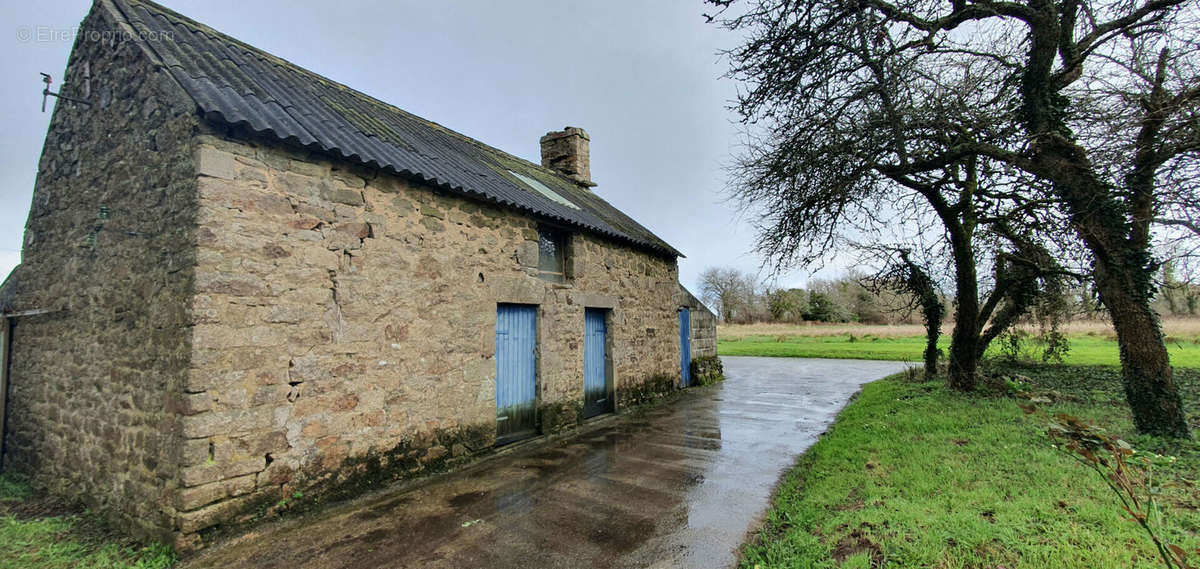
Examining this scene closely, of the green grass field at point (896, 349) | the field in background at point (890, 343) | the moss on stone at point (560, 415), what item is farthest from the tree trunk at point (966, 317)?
the moss on stone at point (560, 415)

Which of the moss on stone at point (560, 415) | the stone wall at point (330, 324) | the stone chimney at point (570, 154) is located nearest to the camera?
the stone wall at point (330, 324)

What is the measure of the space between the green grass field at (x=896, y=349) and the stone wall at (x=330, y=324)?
36.3 ft

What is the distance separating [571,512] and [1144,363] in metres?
6.63

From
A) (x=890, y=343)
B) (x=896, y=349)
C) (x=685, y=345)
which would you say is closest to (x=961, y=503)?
(x=685, y=345)

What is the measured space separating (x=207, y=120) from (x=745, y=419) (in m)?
8.37

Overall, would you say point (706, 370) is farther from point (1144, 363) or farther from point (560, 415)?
point (1144, 363)

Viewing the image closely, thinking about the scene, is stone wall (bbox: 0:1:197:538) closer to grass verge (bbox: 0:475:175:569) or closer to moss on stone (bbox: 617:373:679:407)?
grass verge (bbox: 0:475:175:569)

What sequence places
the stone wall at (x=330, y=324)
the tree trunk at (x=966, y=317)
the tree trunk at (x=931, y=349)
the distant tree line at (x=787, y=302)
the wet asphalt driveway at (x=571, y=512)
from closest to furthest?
the wet asphalt driveway at (x=571, y=512), the stone wall at (x=330, y=324), the tree trunk at (x=966, y=317), the tree trunk at (x=931, y=349), the distant tree line at (x=787, y=302)

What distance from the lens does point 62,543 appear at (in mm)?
4305

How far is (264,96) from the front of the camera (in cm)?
545

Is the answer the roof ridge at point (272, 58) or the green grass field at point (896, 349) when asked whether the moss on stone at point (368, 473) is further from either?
the green grass field at point (896, 349)

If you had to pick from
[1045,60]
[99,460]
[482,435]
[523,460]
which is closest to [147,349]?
[99,460]

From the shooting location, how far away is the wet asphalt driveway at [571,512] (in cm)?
389

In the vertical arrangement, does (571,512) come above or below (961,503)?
below
